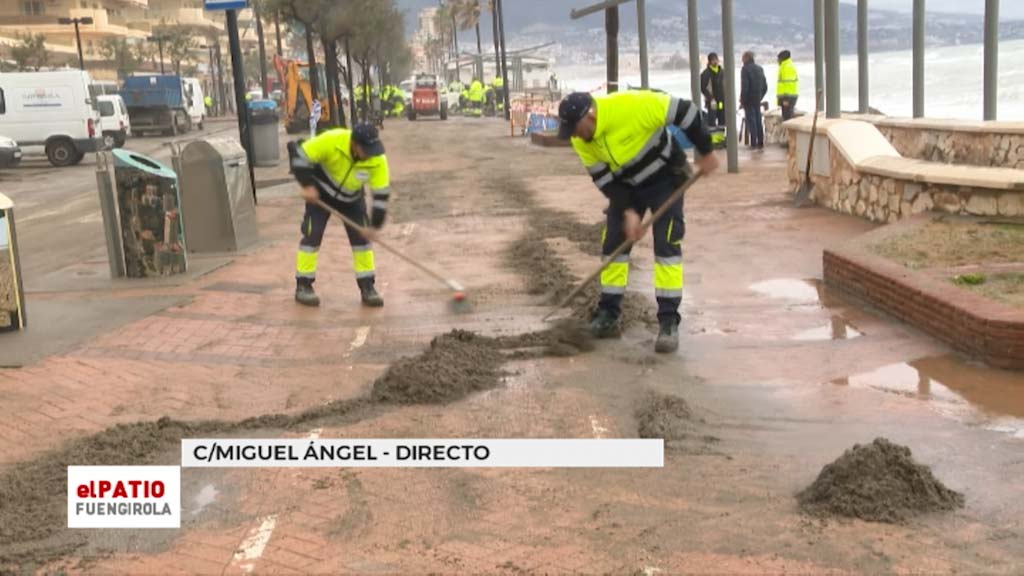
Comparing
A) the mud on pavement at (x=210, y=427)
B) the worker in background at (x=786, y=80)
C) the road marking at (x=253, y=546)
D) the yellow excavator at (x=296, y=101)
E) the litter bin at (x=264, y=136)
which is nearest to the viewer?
the road marking at (x=253, y=546)

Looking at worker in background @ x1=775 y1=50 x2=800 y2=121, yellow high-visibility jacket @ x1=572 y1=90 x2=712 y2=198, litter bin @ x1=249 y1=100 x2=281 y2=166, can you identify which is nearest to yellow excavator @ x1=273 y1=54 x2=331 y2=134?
litter bin @ x1=249 y1=100 x2=281 y2=166

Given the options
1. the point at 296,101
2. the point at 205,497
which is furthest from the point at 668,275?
the point at 296,101

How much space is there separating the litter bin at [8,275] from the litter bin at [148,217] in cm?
196

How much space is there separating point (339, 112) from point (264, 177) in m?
12.5

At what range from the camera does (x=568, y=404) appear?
5949mm

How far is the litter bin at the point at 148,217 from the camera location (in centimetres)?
967

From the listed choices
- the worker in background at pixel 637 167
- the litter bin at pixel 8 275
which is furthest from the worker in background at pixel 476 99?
the worker in background at pixel 637 167

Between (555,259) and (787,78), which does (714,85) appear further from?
(555,259)

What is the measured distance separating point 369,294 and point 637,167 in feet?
8.45

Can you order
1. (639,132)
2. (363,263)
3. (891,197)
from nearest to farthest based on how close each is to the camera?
(639,132)
(363,263)
(891,197)

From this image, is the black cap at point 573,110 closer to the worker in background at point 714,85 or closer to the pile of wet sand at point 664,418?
the pile of wet sand at point 664,418

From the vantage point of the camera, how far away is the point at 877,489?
4.38 meters

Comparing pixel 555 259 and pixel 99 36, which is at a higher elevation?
pixel 99 36

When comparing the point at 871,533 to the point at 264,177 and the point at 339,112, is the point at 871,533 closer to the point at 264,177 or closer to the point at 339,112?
the point at 264,177
